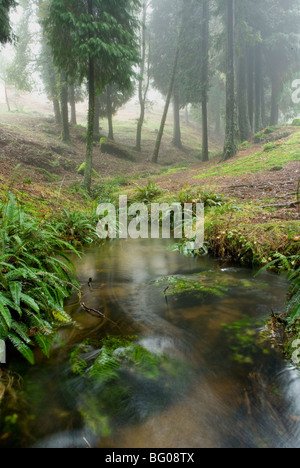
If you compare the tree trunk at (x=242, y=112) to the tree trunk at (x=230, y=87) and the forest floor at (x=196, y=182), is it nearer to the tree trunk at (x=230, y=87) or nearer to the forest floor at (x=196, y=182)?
the forest floor at (x=196, y=182)

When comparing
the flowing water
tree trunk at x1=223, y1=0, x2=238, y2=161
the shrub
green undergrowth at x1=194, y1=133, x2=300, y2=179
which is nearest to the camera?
the flowing water

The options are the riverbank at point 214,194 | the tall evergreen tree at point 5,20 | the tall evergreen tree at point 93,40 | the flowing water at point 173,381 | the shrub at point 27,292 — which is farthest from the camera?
the tall evergreen tree at point 93,40

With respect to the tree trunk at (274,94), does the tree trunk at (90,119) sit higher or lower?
lower

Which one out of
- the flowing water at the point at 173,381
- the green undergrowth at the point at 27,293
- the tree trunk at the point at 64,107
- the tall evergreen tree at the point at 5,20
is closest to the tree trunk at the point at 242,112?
the tree trunk at the point at 64,107

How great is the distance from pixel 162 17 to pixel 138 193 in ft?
78.4

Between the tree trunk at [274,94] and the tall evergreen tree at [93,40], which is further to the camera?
the tree trunk at [274,94]

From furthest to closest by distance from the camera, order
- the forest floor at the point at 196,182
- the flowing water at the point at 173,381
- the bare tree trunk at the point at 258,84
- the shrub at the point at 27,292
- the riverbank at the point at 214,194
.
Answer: the bare tree trunk at the point at 258,84 → the forest floor at the point at 196,182 → the riverbank at the point at 214,194 → the shrub at the point at 27,292 → the flowing water at the point at 173,381

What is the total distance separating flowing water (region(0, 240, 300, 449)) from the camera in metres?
1.60

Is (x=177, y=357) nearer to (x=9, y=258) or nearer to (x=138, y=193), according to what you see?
(x=9, y=258)

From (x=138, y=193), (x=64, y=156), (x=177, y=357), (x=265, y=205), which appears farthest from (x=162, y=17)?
(x=177, y=357)

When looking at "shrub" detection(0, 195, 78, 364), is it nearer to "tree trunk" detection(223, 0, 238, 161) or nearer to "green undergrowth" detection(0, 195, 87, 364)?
"green undergrowth" detection(0, 195, 87, 364)

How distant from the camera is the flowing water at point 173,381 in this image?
160 centimetres

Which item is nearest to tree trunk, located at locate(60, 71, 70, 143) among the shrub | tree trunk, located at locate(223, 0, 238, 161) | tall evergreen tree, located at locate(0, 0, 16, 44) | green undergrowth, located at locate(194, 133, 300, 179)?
tall evergreen tree, located at locate(0, 0, 16, 44)

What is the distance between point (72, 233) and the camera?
5621 mm
